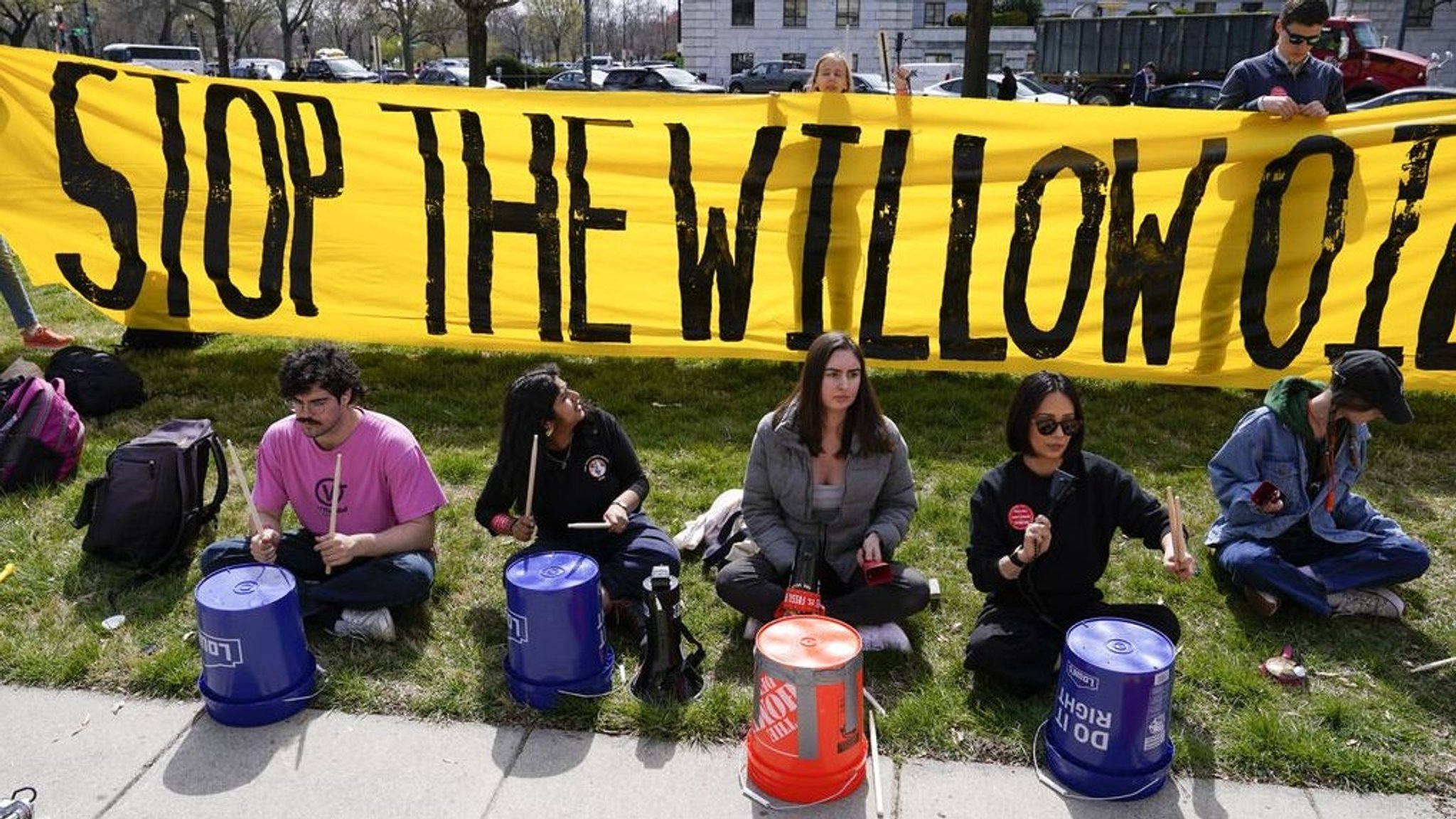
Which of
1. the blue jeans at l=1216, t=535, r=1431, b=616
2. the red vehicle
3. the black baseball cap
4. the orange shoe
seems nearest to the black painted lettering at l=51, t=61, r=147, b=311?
the orange shoe

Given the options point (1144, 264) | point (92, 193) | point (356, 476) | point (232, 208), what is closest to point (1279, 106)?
point (1144, 264)

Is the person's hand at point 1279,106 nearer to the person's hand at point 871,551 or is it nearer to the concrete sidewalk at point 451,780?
the person's hand at point 871,551

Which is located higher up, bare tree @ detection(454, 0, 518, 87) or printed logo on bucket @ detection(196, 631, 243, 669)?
bare tree @ detection(454, 0, 518, 87)

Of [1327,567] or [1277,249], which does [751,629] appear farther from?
[1277,249]

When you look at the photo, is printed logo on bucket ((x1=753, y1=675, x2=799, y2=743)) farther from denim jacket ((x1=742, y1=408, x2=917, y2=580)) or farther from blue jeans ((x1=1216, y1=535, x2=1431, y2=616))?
blue jeans ((x1=1216, y1=535, x2=1431, y2=616))

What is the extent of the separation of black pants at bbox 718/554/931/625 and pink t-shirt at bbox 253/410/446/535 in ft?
3.80

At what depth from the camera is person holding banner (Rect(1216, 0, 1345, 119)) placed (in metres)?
5.87

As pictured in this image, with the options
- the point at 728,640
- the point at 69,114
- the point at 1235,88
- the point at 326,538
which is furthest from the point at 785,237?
the point at 69,114

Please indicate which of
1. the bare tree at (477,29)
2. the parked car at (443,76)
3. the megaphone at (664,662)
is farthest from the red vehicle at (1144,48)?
A: the megaphone at (664,662)

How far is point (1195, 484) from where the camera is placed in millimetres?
5461

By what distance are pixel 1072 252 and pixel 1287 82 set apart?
146 centimetres

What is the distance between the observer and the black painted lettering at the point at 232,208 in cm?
670

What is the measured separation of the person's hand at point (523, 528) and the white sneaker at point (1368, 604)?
3030 mm

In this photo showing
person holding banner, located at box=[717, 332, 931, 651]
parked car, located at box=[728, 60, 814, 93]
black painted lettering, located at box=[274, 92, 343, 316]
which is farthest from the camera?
parked car, located at box=[728, 60, 814, 93]
